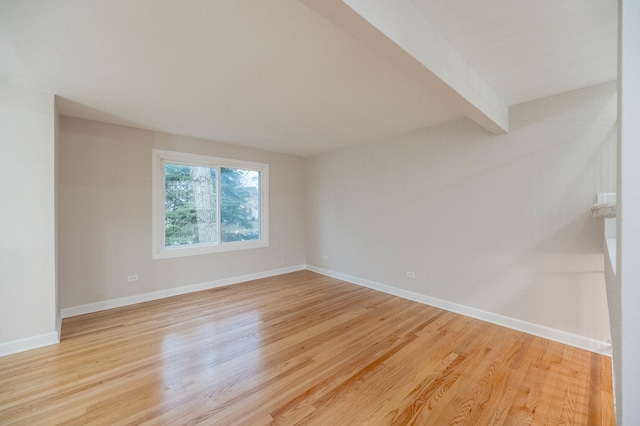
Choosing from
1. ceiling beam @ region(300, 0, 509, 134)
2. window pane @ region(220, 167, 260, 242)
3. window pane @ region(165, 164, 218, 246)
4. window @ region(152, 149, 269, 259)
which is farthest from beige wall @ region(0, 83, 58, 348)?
ceiling beam @ region(300, 0, 509, 134)

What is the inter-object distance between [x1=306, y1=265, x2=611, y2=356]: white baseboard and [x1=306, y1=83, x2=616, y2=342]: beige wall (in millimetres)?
54

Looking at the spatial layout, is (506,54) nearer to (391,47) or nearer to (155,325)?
(391,47)

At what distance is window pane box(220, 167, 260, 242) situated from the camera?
467 centimetres

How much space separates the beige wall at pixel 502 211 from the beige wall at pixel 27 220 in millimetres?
4067

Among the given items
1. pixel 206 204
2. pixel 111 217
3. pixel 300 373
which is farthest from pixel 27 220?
pixel 300 373

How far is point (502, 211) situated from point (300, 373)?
288 cm

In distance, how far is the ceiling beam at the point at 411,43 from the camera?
47.3 inches

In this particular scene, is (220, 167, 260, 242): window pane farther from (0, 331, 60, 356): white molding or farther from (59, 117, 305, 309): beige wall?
(0, 331, 60, 356): white molding

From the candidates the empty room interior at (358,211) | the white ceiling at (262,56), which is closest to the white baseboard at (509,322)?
the empty room interior at (358,211)

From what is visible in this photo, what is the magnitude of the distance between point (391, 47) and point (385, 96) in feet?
4.28

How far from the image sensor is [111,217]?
354 cm
